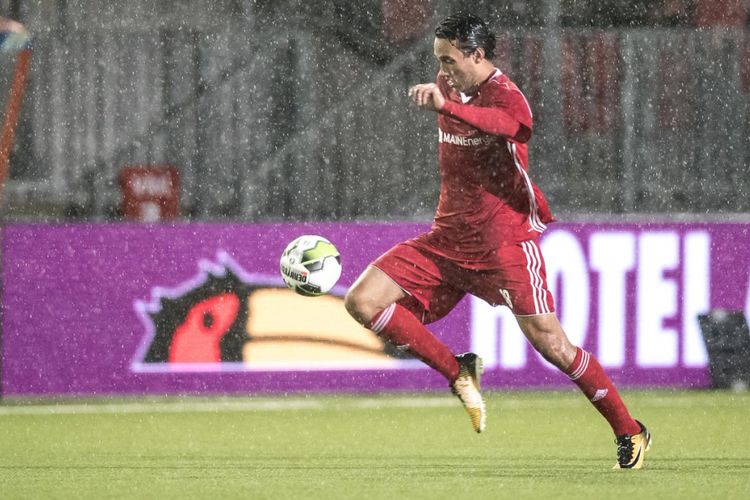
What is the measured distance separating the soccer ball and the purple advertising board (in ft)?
9.15

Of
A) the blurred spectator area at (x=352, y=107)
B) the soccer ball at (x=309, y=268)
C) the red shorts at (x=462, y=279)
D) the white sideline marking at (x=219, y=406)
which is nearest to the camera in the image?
the red shorts at (x=462, y=279)

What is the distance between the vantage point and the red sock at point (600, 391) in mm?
6434

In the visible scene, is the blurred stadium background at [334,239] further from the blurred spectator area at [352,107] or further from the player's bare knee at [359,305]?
the player's bare knee at [359,305]

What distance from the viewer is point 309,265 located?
23.0 feet

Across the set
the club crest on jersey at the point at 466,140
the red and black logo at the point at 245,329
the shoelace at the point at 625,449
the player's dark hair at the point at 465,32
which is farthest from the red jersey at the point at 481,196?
the red and black logo at the point at 245,329

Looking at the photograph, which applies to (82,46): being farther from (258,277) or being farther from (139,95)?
Result: (258,277)

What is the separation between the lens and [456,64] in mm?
6461

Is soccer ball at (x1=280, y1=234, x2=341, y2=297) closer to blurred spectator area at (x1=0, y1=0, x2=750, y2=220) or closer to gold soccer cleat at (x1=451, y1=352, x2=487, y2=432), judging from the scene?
gold soccer cleat at (x1=451, y1=352, x2=487, y2=432)

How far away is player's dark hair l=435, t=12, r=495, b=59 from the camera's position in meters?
6.37

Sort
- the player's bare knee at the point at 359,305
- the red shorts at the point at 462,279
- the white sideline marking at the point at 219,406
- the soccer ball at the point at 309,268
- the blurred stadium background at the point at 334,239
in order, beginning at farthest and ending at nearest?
1. the white sideline marking at the point at 219,406
2. the blurred stadium background at the point at 334,239
3. the soccer ball at the point at 309,268
4. the player's bare knee at the point at 359,305
5. the red shorts at the point at 462,279

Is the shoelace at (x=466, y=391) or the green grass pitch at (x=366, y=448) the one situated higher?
the shoelace at (x=466, y=391)

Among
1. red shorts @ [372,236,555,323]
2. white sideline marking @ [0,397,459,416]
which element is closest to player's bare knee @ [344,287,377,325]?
red shorts @ [372,236,555,323]

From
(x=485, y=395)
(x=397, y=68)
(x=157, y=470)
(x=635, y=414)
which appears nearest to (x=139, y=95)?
(x=397, y=68)

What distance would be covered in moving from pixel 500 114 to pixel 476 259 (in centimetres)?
75
